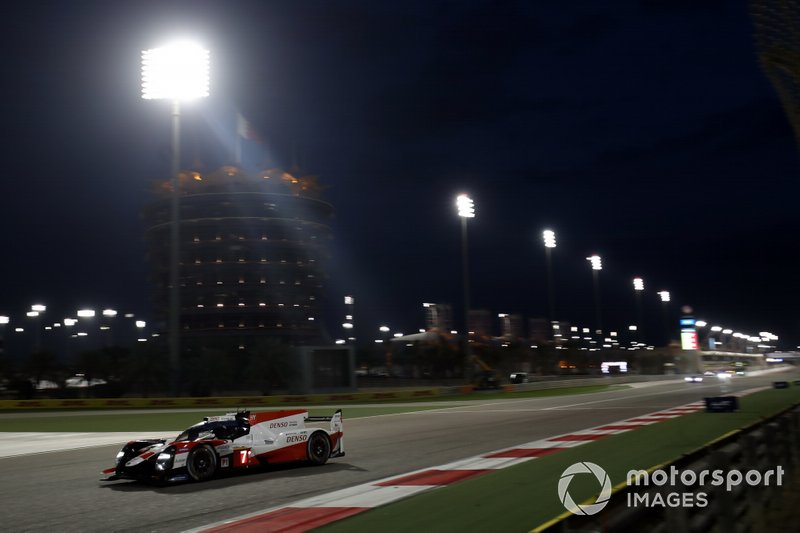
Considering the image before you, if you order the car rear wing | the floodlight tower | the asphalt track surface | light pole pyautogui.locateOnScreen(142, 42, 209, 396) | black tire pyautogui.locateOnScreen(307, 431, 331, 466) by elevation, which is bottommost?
the asphalt track surface

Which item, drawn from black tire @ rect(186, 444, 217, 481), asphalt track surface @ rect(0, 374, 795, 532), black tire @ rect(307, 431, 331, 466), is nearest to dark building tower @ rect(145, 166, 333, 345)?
asphalt track surface @ rect(0, 374, 795, 532)

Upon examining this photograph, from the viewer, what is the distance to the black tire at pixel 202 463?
11781 millimetres

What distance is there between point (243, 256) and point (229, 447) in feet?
331

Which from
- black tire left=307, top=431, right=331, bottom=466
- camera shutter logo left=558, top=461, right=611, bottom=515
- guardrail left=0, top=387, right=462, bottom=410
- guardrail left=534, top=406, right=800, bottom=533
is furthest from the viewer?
guardrail left=0, top=387, right=462, bottom=410

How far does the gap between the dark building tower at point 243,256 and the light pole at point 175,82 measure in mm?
70445

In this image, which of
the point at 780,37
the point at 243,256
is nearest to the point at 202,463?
the point at 780,37

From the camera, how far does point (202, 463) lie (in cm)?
1199

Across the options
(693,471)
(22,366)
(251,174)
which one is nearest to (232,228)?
(251,174)

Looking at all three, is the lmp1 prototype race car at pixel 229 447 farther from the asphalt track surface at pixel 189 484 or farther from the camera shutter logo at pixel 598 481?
the camera shutter logo at pixel 598 481

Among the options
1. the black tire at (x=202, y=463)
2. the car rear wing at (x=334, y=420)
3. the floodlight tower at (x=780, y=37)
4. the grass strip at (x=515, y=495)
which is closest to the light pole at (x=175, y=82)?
the car rear wing at (x=334, y=420)

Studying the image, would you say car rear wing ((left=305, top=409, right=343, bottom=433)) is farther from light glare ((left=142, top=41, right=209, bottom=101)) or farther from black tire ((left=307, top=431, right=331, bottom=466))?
light glare ((left=142, top=41, right=209, bottom=101))

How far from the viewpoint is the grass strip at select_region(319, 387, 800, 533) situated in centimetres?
800

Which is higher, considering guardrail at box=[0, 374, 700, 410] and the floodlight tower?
the floodlight tower

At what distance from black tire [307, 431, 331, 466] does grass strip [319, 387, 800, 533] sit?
11.8 ft
